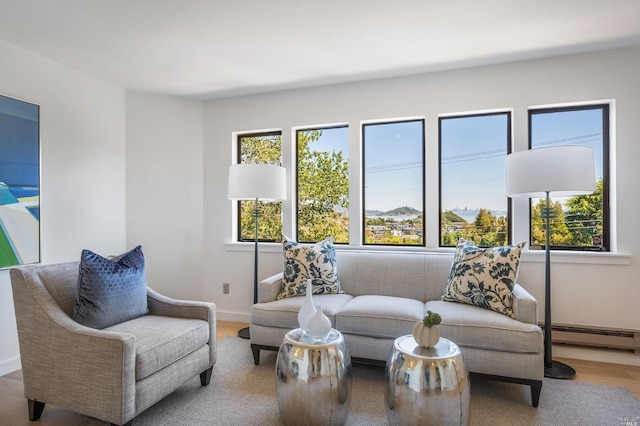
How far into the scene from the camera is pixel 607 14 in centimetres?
223

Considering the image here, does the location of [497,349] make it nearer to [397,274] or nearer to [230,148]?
[397,274]

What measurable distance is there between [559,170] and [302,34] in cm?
200

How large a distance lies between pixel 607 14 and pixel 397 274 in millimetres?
2268

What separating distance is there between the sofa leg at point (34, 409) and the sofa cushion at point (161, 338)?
0.51 meters

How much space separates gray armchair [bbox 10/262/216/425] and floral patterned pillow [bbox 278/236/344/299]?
859 millimetres

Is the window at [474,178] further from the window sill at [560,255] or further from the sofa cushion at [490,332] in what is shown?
the sofa cushion at [490,332]

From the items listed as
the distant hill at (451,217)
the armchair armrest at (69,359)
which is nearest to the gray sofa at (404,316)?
the distant hill at (451,217)

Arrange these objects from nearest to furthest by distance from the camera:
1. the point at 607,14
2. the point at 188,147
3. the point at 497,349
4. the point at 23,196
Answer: the point at 497,349
the point at 607,14
the point at 23,196
the point at 188,147

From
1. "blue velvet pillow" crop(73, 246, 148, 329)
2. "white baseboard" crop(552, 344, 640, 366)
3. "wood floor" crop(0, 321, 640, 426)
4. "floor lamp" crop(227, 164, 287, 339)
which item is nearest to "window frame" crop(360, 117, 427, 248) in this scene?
"floor lamp" crop(227, 164, 287, 339)

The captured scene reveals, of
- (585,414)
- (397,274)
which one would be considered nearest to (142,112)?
(397,274)

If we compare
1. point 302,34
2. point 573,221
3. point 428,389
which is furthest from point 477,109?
point 428,389

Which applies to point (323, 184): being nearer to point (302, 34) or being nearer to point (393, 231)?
point (393, 231)

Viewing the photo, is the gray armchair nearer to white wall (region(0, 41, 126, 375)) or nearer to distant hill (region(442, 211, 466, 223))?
white wall (region(0, 41, 126, 375))

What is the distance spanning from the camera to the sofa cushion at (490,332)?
204 centimetres
